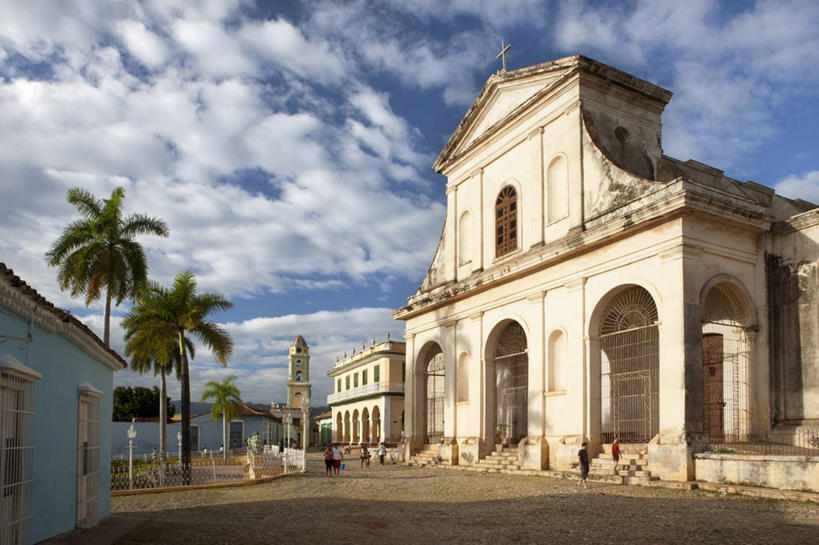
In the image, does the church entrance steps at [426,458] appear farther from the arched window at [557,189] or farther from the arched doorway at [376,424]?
the arched doorway at [376,424]

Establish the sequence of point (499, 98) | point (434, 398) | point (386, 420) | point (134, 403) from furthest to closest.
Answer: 1. point (134, 403)
2. point (386, 420)
3. point (434, 398)
4. point (499, 98)

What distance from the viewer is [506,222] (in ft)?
72.5

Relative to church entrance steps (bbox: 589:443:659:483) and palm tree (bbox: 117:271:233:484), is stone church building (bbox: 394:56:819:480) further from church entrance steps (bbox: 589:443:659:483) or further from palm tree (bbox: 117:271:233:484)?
palm tree (bbox: 117:271:233:484)

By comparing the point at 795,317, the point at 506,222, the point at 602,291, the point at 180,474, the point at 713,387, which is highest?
the point at 506,222

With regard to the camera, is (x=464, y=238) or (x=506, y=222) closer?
(x=506, y=222)

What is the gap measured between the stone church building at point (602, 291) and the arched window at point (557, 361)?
0.14 ft

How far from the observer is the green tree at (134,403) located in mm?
59719

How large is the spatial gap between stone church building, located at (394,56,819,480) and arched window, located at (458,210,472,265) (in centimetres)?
7

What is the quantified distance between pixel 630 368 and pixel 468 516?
370 inches

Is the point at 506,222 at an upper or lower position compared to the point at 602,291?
upper

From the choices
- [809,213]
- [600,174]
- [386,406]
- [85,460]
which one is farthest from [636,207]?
[386,406]

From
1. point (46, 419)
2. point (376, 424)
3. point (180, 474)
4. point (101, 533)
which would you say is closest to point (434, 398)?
point (180, 474)

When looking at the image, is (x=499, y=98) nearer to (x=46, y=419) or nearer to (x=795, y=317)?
(x=795, y=317)

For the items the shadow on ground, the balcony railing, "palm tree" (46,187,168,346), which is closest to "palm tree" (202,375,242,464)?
the balcony railing
